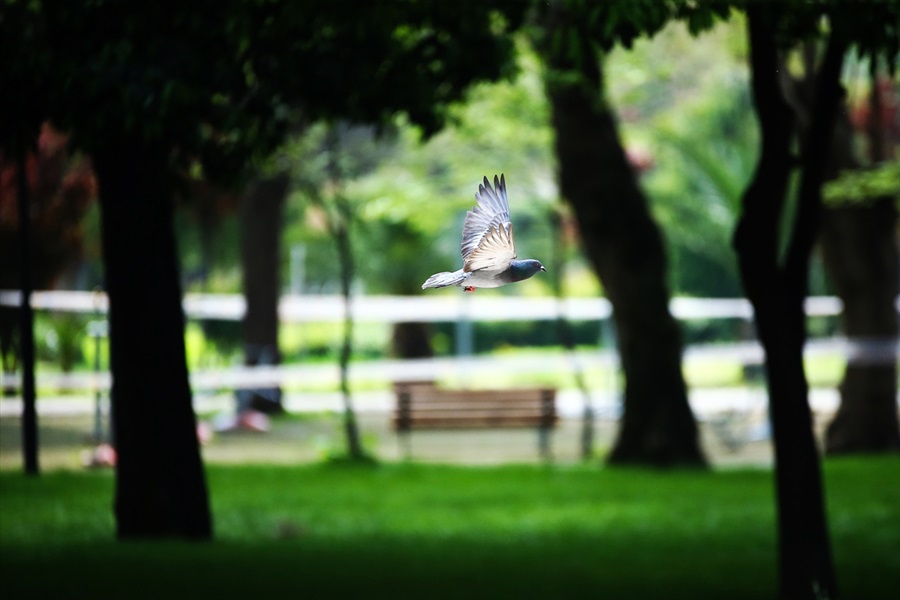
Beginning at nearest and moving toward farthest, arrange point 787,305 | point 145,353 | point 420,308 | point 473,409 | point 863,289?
point 787,305, point 145,353, point 863,289, point 473,409, point 420,308

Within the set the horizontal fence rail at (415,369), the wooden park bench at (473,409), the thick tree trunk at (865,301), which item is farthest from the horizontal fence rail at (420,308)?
the thick tree trunk at (865,301)

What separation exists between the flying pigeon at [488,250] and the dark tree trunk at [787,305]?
6.64 metres

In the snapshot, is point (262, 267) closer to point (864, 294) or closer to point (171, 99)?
point (864, 294)

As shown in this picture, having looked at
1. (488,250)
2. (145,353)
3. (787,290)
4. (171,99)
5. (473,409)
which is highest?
(171,99)

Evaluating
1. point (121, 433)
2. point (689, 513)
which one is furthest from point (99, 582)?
point (689, 513)

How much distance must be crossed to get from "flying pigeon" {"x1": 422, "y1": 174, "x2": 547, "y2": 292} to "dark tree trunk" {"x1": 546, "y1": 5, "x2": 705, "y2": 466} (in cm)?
1508

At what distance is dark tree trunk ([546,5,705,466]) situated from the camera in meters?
17.2

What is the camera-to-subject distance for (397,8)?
738cm

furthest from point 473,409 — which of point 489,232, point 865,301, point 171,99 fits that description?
point 489,232

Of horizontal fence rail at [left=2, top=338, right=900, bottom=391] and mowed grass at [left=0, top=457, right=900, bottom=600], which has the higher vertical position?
horizontal fence rail at [left=2, top=338, right=900, bottom=391]

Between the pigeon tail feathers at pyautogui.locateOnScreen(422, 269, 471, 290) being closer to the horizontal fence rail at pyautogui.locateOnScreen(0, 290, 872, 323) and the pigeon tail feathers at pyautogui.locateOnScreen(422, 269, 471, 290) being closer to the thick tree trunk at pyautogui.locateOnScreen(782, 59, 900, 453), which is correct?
the thick tree trunk at pyautogui.locateOnScreen(782, 59, 900, 453)

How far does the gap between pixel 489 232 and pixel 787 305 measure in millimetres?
6760

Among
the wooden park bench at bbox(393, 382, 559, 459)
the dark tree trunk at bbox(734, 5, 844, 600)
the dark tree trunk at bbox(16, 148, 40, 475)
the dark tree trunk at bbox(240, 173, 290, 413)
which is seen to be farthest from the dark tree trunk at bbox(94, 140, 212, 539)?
the dark tree trunk at bbox(240, 173, 290, 413)

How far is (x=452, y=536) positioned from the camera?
11695mm
